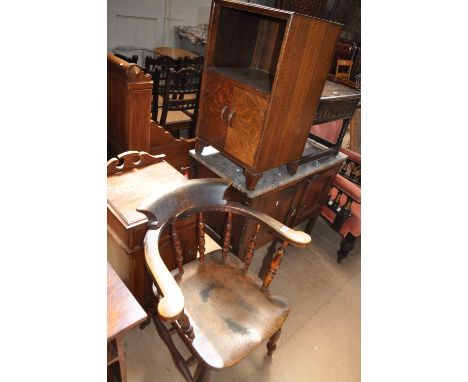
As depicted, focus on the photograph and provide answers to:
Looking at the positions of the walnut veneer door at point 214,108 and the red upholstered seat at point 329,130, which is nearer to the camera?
the walnut veneer door at point 214,108

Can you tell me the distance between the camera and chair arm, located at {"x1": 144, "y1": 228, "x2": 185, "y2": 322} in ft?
3.05

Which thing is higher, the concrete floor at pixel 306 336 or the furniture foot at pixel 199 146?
the furniture foot at pixel 199 146

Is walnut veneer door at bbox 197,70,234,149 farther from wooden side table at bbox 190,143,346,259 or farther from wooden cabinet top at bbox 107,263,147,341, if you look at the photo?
wooden cabinet top at bbox 107,263,147,341

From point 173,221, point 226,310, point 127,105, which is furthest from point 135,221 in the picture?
point 127,105

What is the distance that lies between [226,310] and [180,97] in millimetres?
2306

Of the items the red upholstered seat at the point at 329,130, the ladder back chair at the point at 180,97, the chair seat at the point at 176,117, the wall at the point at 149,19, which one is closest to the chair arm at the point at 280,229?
the red upholstered seat at the point at 329,130

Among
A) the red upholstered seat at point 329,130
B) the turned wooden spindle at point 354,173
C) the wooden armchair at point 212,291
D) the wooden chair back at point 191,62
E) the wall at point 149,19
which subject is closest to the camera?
the wooden armchair at point 212,291

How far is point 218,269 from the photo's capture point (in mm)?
1548

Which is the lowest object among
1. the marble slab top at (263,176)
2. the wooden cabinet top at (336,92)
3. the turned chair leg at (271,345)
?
the turned chair leg at (271,345)

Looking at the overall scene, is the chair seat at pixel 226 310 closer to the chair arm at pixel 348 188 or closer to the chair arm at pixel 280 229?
the chair arm at pixel 280 229

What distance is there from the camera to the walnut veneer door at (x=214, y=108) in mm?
1713

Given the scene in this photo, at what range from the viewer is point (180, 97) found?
303cm

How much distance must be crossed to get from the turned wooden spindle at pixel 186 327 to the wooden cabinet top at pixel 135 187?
0.48 m
